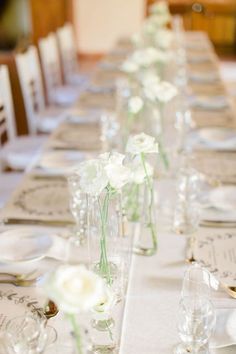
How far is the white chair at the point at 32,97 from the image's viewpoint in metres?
3.34

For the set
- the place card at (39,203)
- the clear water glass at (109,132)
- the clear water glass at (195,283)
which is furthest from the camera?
Result: the clear water glass at (109,132)

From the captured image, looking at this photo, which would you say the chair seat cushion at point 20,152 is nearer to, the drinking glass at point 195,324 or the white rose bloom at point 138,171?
the white rose bloom at point 138,171

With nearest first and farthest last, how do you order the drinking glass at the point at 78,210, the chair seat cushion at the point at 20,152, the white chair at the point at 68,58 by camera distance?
the drinking glass at the point at 78,210 → the chair seat cushion at the point at 20,152 → the white chair at the point at 68,58

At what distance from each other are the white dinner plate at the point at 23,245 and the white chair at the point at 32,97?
1825 mm

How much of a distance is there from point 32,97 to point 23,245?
228 cm

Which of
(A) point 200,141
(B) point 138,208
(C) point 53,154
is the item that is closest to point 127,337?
(B) point 138,208

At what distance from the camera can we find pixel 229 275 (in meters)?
1.30

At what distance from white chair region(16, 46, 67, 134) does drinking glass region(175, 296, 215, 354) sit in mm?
2297

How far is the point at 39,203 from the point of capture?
174 centimetres

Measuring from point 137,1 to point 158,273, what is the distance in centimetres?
791

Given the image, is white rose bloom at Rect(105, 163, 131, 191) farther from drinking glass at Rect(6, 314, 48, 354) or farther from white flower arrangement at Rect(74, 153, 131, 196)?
drinking glass at Rect(6, 314, 48, 354)

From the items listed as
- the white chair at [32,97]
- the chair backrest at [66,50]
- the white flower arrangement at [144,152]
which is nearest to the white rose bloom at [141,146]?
the white flower arrangement at [144,152]

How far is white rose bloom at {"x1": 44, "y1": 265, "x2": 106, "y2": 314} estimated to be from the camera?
645 millimetres

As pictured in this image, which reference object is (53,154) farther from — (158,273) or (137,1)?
(137,1)
